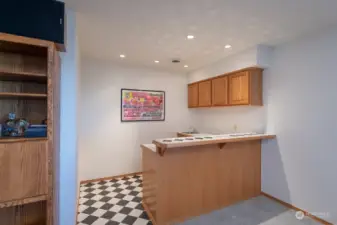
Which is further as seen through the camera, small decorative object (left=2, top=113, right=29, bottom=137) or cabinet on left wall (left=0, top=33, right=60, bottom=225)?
small decorative object (left=2, top=113, right=29, bottom=137)

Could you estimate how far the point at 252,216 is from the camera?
2438 mm

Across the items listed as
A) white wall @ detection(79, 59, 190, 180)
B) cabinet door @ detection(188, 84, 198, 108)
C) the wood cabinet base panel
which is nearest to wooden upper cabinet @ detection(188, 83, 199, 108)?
cabinet door @ detection(188, 84, 198, 108)

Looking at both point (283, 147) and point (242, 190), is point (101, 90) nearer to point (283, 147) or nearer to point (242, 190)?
point (242, 190)

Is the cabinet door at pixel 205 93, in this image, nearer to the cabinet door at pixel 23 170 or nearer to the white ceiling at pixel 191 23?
the white ceiling at pixel 191 23

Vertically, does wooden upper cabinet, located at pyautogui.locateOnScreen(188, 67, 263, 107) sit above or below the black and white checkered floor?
above

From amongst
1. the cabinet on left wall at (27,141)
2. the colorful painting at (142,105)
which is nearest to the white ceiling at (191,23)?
the cabinet on left wall at (27,141)

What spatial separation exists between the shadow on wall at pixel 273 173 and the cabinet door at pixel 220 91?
1.03 m

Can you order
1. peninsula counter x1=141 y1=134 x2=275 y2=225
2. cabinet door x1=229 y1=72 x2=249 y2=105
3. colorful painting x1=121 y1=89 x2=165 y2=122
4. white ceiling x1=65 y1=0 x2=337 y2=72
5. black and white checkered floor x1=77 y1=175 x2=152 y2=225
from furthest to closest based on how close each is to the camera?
colorful painting x1=121 y1=89 x2=165 y2=122, cabinet door x1=229 y1=72 x2=249 y2=105, black and white checkered floor x1=77 y1=175 x2=152 y2=225, peninsula counter x1=141 y1=134 x2=275 y2=225, white ceiling x1=65 y1=0 x2=337 y2=72

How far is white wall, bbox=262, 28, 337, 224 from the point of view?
7.44 feet

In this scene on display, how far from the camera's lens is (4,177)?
4.37 ft

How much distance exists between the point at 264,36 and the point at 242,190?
2.34m

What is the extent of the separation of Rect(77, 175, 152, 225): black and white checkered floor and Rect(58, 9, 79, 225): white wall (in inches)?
21.9

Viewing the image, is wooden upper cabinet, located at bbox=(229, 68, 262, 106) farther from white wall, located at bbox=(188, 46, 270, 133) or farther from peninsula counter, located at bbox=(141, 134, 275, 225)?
peninsula counter, located at bbox=(141, 134, 275, 225)

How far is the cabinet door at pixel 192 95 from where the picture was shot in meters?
4.32
